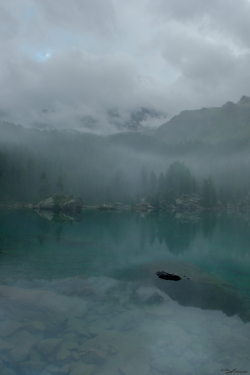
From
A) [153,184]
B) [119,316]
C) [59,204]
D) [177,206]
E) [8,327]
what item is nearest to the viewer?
[8,327]

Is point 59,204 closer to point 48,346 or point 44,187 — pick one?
point 44,187

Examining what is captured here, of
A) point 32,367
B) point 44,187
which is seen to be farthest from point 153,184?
point 32,367

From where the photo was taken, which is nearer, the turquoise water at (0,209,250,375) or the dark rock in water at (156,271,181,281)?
the turquoise water at (0,209,250,375)

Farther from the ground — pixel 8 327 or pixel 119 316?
pixel 8 327

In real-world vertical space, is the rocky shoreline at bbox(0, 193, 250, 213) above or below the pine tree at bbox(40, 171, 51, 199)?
below

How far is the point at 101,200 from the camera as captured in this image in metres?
144

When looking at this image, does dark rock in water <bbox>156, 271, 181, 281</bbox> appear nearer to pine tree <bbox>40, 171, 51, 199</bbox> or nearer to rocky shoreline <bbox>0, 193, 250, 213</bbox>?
rocky shoreline <bbox>0, 193, 250, 213</bbox>

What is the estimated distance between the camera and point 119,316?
12.5 m

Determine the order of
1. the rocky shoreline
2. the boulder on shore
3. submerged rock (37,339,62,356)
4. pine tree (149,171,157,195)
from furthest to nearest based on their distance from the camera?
pine tree (149,171,157,195) < the rocky shoreline < the boulder on shore < submerged rock (37,339,62,356)

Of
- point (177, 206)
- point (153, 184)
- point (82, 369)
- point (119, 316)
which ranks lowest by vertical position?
point (177, 206)

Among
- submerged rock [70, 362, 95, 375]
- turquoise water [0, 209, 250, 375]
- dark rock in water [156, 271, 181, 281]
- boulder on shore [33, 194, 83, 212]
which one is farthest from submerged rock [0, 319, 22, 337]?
boulder on shore [33, 194, 83, 212]

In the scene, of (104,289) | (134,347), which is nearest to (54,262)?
(104,289)

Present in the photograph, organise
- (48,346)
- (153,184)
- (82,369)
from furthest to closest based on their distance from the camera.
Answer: (153,184), (48,346), (82,369)

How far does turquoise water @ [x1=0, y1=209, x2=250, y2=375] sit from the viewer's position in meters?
9.20
